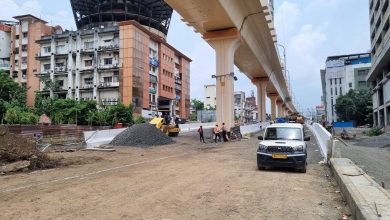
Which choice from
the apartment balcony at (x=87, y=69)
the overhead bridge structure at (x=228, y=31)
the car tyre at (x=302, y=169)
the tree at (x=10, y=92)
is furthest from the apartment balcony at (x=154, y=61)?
the car tyre at (x=302, y=169)

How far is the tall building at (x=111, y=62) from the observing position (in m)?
72.1

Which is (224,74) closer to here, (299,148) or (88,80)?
(299,148)

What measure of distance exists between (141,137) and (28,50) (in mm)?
70612

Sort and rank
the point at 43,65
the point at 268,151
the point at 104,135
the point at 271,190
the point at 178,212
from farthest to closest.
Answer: the point at 43,65 → the point at 104,135 → the point at 268,151 → the point at 271,190 → the point at 178,212

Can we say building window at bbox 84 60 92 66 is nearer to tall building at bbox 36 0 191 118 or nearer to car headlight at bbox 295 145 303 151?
tall building at bbox 36 0 191 118

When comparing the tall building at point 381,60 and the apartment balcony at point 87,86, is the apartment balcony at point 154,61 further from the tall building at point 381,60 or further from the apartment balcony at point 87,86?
the tall building at point 381,60

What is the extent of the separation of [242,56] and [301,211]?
3517 cm

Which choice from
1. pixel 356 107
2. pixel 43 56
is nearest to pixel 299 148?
pixel 43 56

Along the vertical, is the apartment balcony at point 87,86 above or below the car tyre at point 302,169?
above

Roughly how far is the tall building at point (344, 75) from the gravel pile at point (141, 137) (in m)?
102

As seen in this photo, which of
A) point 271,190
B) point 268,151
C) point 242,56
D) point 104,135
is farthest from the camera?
point 242,56

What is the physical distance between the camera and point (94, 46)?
75.6 m

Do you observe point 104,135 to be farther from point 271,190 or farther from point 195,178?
point 271,190

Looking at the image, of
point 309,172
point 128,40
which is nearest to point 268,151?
point 309,172
